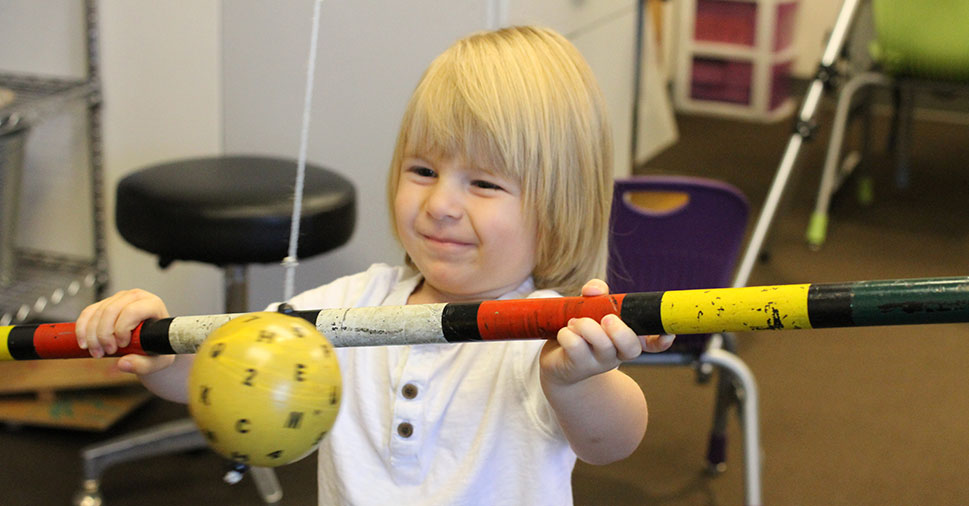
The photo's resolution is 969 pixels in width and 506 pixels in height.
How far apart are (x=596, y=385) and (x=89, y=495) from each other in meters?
0.95

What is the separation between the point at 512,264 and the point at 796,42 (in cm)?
264

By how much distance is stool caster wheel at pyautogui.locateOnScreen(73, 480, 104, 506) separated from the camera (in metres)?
1.30

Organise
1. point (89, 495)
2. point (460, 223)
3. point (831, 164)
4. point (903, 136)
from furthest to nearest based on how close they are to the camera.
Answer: point (903, 136)
point (831, 164)
point (89, 495)
point (460, 223)

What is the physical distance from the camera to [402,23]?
133 cm

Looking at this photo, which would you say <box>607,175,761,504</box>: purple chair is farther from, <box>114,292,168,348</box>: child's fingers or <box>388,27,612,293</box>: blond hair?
<box>114,292,168,348</box>: child's fingers

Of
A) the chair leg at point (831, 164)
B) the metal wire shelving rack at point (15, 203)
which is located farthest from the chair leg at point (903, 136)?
the metal wire shelving rack at point (15, 203)

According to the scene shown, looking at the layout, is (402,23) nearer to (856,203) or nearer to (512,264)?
(512,264)

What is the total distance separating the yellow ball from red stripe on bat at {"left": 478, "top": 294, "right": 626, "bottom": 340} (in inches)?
2.7

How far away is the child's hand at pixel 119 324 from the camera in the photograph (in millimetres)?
547

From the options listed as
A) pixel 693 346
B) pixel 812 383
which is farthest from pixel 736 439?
pixel 693 346

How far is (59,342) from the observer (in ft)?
1.75

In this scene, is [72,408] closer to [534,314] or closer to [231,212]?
[231,212]

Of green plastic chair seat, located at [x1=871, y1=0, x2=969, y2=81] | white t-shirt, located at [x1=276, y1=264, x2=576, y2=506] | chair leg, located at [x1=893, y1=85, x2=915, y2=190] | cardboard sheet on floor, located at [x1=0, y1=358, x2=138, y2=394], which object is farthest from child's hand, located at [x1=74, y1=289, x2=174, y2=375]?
chair leg, located at [x1=893, y1=85, x2=915, y2=190]

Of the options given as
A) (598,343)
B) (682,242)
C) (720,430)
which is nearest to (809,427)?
(720,430)
